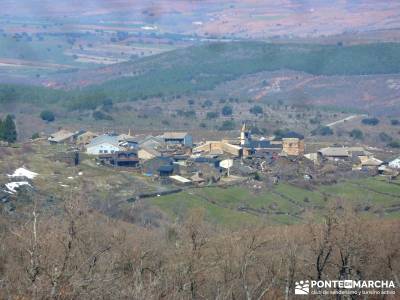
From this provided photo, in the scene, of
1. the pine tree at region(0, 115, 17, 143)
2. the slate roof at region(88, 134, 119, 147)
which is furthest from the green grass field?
the pine tree at region(0, 115, 17, 143)

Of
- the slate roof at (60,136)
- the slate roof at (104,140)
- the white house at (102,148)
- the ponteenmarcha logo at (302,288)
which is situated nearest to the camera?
the ponteenmarcha logo at (302,288)

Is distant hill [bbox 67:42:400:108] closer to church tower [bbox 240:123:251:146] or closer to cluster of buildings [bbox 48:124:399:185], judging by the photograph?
church tower [bbox 240:123:251:146]

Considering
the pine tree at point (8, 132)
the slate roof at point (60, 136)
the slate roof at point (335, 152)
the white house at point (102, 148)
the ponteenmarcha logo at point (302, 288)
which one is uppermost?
the ponteenmarcha logo at point (302, 288)

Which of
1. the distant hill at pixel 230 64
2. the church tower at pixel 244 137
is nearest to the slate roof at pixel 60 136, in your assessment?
the church tower at pixel 244 137

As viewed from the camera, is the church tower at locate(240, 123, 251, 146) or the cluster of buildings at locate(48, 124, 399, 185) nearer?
the cluster of buildings at locate(48, 124, 399, 185)

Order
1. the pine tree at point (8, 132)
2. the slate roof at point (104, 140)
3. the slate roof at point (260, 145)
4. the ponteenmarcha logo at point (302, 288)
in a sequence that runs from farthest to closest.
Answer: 1. the slate roof at point (260, 145)
2. the slate roof at point (104, 140)
3. the pine tree at point (8, 132)
4. the ponteenmarcha logo at point (302, 288)

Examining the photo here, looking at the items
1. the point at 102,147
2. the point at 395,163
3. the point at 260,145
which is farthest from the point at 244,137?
the point at 102,147

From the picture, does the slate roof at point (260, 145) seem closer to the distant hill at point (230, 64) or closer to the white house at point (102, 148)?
the white house at point (102, 148)

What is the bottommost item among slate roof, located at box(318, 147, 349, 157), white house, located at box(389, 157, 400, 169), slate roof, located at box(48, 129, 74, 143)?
white house, located at box(389, 157, 400, 169)
